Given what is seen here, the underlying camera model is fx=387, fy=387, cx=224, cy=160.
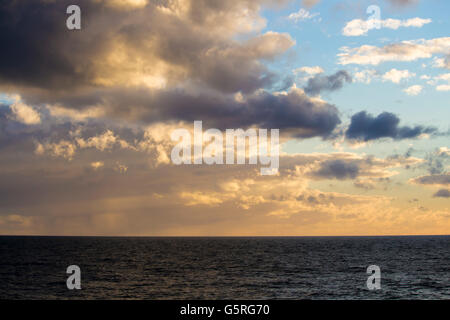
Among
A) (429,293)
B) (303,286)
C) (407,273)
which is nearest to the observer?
(429,293)

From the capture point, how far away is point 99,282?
54.0m

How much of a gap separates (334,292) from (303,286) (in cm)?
540
